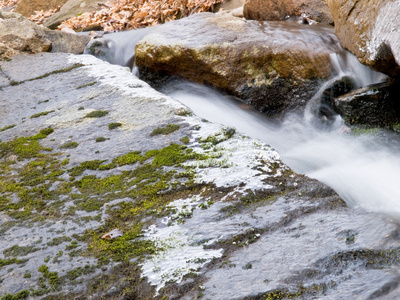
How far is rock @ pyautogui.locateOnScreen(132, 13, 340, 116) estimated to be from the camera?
5.31 meters

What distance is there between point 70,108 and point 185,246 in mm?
2405

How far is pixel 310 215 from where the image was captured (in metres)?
2.16

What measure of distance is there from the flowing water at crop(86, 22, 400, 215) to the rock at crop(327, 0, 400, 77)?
44cm

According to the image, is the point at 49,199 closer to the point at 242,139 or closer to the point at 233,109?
the point at 242,139

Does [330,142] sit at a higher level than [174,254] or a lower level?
lower

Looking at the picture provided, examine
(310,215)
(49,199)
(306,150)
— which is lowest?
(306,150)

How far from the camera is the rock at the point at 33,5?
13.3 meters

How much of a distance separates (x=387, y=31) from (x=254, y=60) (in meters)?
1.96

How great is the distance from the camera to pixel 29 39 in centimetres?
→ 618

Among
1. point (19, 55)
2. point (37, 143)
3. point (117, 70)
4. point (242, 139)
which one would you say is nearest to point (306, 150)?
point (242, 139)

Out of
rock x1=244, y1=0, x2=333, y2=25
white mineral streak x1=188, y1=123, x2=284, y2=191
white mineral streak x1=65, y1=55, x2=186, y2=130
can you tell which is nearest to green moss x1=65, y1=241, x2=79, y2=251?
white mineral streak x1=188, y1=123, x2=284, y2=191

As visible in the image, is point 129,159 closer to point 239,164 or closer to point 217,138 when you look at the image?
point 217,138

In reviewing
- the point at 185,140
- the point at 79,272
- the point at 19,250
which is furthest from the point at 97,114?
the point at 79,272

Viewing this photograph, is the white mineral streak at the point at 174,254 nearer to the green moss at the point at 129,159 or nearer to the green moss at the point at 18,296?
the green moss at the point at 18,296
